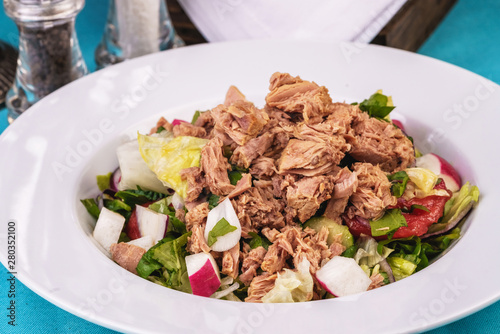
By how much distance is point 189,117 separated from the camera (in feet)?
15.9

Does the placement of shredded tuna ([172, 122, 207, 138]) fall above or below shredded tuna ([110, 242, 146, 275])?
above

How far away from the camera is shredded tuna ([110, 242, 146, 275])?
11.5ft

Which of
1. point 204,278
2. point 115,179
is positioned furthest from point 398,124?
point 115,179

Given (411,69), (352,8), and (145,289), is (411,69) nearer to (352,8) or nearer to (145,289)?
(352,8)

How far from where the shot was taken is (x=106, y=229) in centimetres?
379

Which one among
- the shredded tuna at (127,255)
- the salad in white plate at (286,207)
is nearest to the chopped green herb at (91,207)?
the salad in white plate at (286,207)

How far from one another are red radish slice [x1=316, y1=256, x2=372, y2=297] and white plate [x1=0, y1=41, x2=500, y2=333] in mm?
Result: 175

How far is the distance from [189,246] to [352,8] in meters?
3.09

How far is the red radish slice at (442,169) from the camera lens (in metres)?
4.02

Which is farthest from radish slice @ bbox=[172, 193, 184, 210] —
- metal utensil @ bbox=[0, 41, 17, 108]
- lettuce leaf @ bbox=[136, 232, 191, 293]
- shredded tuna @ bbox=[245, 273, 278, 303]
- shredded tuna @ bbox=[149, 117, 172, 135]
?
metal utensil @ bbox=[0, 41, 17, 108]

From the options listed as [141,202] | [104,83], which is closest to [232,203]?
[141,202]

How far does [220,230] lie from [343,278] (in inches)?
29.1

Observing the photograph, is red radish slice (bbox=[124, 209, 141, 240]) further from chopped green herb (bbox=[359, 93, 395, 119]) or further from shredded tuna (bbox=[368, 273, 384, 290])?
chopped green herb (bbox=[359, 93, 395, 119])

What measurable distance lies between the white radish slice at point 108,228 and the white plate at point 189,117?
0.08 m
